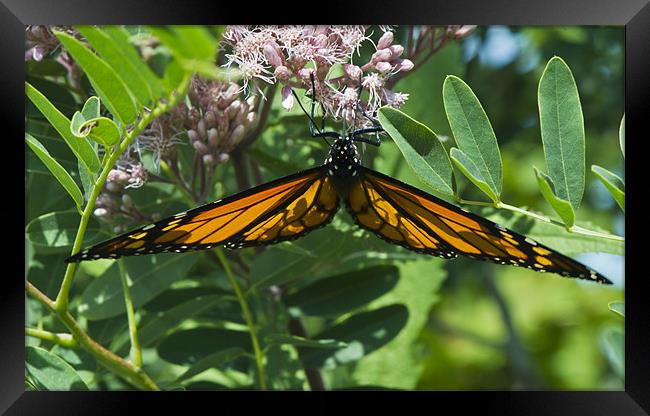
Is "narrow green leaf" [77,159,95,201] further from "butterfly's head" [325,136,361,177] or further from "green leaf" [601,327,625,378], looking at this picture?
"green leaf" [601,327,625,378]

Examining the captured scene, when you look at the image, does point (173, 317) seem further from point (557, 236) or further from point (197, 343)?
point (557, 236)

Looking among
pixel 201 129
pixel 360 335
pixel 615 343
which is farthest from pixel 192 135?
pixel 615 343
